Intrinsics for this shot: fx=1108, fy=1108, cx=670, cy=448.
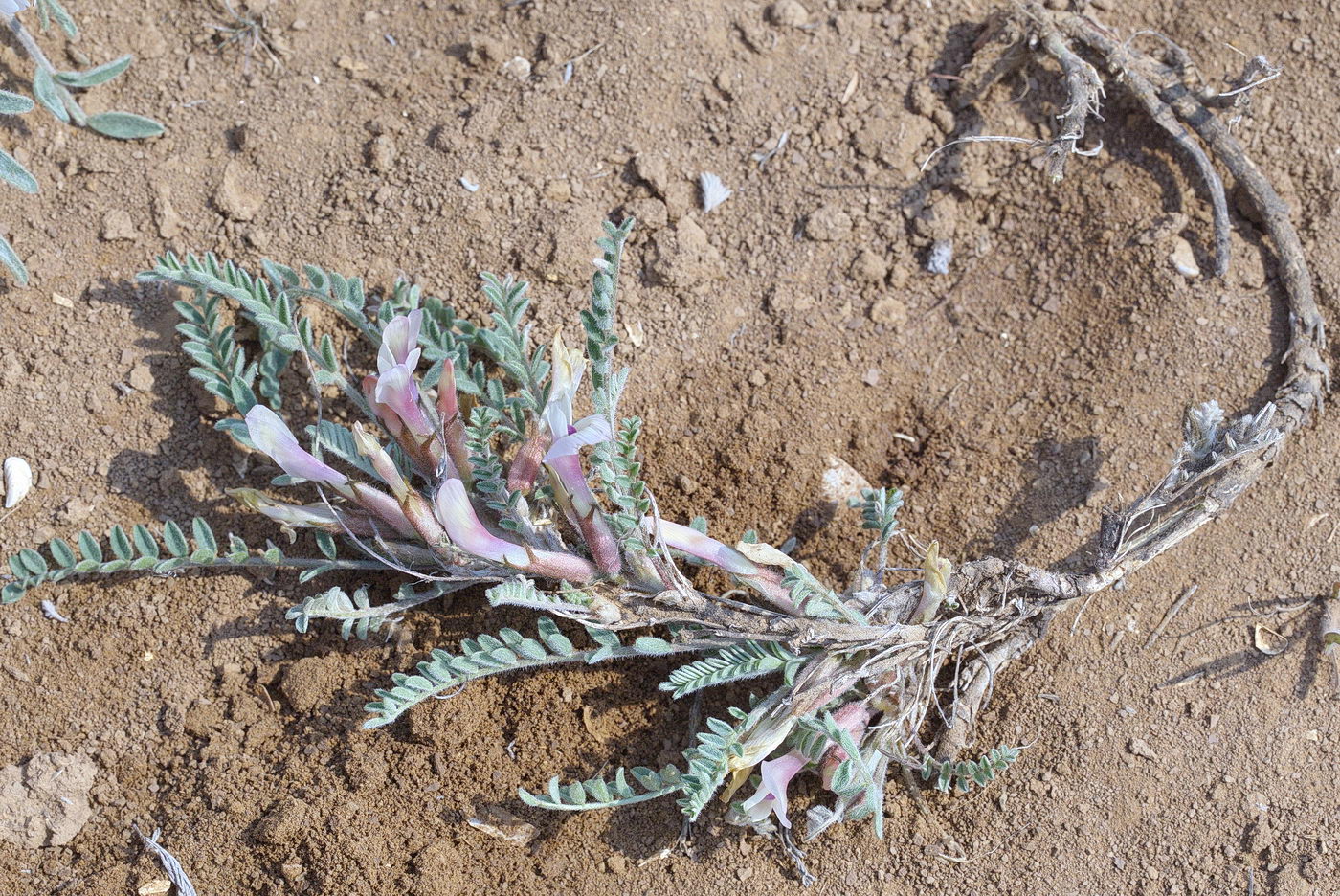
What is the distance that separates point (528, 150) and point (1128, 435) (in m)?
1.68

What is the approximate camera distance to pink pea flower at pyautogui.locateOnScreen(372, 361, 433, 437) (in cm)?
220

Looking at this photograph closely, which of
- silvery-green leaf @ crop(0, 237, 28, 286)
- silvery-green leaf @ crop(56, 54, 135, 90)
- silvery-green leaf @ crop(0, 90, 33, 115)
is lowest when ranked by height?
silvery-green leaf @ crop(0, 237, 28, 286)

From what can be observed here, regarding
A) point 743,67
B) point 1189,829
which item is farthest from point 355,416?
point 1189,829

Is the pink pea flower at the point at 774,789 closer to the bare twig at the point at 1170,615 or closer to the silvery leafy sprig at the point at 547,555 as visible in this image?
the silvery leafy sprig at the point at 547,555

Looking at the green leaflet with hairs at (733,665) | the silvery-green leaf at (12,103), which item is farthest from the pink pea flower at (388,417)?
the silvery-green leaf at (12,103)

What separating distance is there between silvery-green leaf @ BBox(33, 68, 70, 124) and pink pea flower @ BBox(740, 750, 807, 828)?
2.35m

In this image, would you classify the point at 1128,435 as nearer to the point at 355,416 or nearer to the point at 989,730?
the point at 989,730

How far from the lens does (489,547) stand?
225cm

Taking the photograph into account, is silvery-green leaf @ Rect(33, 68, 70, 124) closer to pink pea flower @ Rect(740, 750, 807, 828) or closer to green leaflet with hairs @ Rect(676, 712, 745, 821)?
green leaflet with hairs @ Rect(676, 712, 745, 821)

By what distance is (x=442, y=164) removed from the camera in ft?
9.54

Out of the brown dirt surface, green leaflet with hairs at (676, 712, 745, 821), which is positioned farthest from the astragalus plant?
the brown dirt surface

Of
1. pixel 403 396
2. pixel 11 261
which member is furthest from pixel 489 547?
pixel 11 261

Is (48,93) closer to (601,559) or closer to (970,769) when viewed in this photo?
(601,559)

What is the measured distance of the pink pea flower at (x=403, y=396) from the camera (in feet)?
7.20
